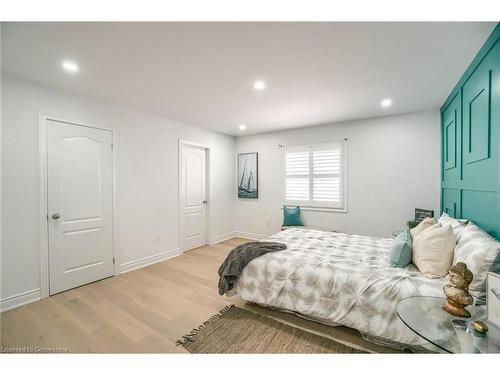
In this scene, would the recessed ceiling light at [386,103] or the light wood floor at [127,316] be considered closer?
the light wood floor at [127,316]

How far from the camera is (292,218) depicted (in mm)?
4453

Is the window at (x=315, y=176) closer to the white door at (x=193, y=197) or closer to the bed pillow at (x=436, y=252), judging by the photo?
the white door at (x=193, y=197)

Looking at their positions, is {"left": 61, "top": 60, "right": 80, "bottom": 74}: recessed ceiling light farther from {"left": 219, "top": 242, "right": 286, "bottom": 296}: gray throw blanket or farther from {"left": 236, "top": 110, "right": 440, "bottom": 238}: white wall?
{"left": 236, "top": 110, "right": 440, "bottom": 238}: white wall

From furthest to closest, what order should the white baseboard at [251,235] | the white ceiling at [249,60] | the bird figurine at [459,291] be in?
the white baseboard at [251,235] → the white ceiling at [249,60] → the bird figurine at [459,291]

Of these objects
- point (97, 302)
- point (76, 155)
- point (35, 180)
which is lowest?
point (97, 302)

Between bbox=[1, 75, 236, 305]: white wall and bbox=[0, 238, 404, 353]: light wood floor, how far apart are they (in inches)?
17.5

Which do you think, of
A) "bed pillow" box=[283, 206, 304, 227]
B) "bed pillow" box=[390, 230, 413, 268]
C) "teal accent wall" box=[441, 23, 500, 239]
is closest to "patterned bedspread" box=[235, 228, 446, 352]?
"bed pillow" box=[390, 230, 413, 268]

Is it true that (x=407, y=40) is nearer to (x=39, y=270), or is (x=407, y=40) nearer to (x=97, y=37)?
(x=97, y=37)

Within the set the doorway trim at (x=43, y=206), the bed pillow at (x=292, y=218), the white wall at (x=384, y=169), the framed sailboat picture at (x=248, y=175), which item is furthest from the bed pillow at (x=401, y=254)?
the doorway trim at (x=43, y=206)

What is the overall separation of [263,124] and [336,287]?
10.7 ft

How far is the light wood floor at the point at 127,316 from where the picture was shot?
179 centimetres

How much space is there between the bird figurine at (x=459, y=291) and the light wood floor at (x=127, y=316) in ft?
2.46
